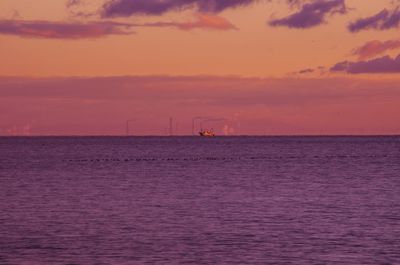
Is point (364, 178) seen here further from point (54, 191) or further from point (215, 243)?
point (215, 243)

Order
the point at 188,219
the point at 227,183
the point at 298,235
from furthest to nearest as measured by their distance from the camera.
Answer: the point at 227,183
the point at 188,219
the point at 298,235

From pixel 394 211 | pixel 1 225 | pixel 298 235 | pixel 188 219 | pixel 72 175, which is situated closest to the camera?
pixel 298 235

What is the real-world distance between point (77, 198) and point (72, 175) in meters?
45.0

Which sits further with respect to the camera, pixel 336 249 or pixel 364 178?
pixel 364 178

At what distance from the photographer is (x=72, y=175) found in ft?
409

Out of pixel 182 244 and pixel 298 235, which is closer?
pixel 182 244

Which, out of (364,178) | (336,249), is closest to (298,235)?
(336,249)

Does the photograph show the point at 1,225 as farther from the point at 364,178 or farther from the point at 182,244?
the point at 364,178

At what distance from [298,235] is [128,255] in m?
11.8

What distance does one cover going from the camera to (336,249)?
47.1 meters

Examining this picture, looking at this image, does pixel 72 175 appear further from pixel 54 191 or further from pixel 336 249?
pixel 336 249

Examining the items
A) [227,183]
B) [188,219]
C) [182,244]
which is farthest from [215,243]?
[227,183]

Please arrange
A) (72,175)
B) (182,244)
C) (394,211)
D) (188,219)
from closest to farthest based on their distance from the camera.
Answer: (182,244) < (188,219) < (394,211) < (72,175)

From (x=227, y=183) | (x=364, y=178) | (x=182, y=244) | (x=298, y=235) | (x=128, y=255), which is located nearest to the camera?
(x=128, y=255)
